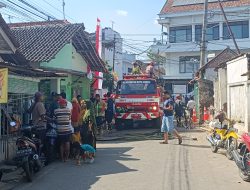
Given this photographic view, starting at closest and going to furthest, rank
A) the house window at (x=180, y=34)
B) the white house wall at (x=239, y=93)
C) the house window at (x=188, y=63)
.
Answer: the white house wall at (x=239, y=93) → the house window at (x=188, y=63) → the house window at (x=180, y=34)

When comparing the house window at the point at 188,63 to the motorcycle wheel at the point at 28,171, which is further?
the house window at the point at 188,63

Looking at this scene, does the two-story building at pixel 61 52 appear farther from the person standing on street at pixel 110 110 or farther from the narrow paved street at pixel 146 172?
the narrow paved street at pixel 146 172

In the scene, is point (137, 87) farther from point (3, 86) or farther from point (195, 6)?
point (195, 6)

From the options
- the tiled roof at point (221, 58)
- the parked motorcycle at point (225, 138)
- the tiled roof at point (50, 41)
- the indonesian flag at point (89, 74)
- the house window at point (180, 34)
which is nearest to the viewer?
the parked motorcycle at point (225, 138)

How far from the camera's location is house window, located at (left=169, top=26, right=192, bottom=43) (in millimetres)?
43500

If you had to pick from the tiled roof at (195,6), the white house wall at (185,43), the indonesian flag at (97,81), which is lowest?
the indonesian flag at (97,81)

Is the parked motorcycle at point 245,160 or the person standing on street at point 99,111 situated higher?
the person standing on street at point 99,111

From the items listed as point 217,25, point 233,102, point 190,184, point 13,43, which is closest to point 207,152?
point 233,102

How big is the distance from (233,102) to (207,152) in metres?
3.14

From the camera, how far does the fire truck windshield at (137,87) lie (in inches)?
762

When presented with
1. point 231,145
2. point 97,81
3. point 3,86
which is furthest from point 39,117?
point 97,81

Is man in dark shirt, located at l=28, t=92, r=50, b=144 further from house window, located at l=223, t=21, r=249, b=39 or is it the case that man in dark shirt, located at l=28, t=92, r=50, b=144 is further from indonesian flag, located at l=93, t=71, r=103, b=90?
house window, located at l=223, t=21, r=249, b=39

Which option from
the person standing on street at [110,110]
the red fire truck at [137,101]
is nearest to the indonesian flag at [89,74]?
the red fire truck at [137,101]

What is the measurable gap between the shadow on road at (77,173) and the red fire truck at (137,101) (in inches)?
284
